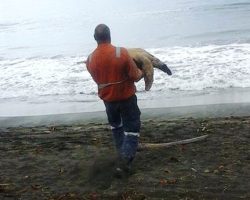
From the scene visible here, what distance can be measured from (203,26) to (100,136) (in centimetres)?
2344

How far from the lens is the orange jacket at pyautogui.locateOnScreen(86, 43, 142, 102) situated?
6.09m

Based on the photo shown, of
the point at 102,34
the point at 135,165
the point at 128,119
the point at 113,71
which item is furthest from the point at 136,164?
the point at 102,34

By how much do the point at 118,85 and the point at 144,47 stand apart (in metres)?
18.5

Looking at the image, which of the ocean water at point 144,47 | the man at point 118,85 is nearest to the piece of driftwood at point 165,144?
the man at point 118,85

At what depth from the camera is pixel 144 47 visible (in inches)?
968

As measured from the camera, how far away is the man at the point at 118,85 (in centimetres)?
610

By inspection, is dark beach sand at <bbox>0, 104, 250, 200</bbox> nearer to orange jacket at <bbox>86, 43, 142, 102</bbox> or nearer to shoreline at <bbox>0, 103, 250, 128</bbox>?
shoreline at <bbox>0, 103, 250, 128</bbox>

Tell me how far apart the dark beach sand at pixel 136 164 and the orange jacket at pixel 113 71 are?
113 centimetres

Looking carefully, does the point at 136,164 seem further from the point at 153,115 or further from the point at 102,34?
the point at 153,115

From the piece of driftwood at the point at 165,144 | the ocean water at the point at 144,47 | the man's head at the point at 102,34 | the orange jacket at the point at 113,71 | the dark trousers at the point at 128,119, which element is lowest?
the ocean water at the point at 144,47

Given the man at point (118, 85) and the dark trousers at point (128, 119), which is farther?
the dark trousers at point (128, 119)

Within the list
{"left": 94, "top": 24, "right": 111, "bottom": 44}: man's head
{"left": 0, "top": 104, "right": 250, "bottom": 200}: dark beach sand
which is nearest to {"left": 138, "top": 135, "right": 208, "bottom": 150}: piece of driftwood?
{"left": 0, "top": 104, "right": 250, "bottom": 200}: dark beach sand

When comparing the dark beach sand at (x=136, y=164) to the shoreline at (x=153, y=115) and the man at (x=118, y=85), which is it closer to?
the man at (x=118, y=85)

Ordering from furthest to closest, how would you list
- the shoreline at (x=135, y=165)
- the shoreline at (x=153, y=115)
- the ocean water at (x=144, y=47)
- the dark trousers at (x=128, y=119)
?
the ocean water at (x=144, y=47)
the shoreline at (x=153, y=115)
the dark trousers at (x=128, y=119)
the shoreline at (x=135, y=165)
